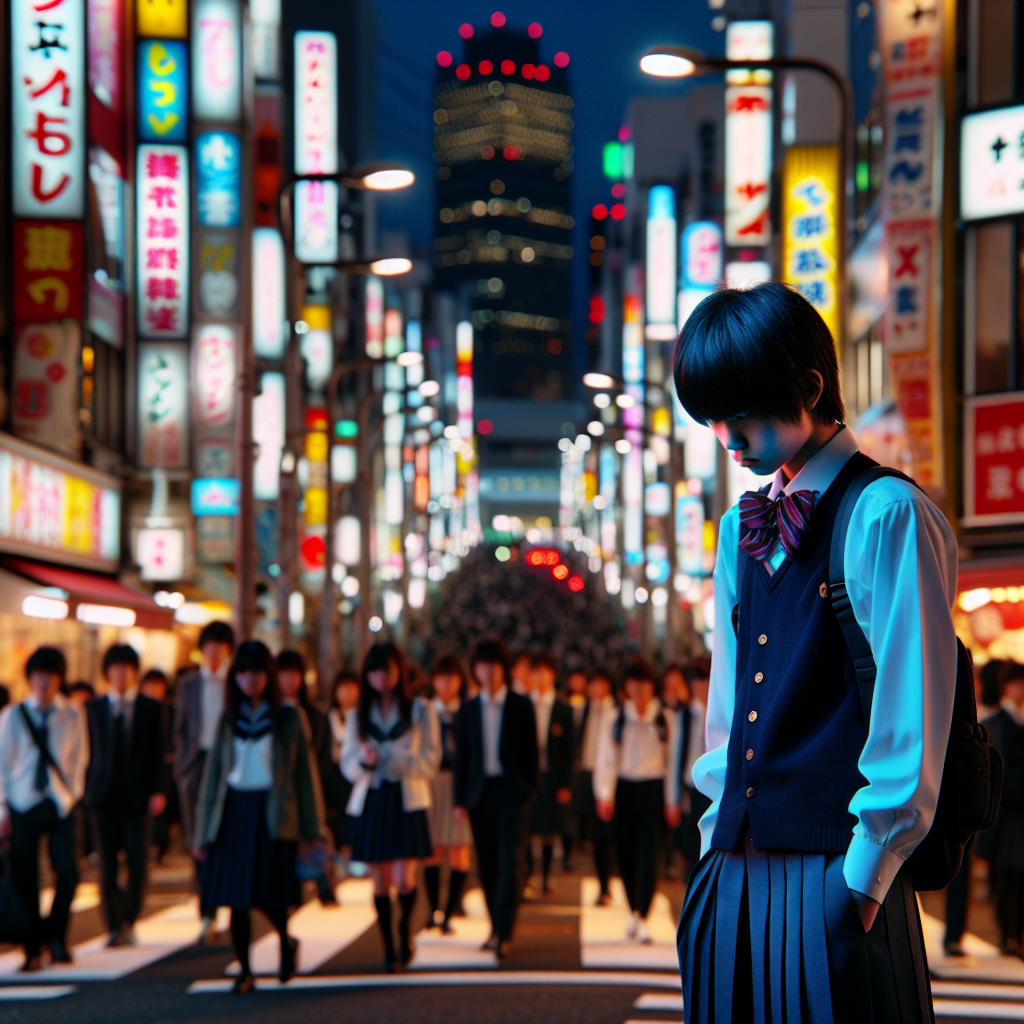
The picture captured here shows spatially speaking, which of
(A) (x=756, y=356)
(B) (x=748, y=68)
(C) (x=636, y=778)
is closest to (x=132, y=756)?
(C) (x=636, y=778)

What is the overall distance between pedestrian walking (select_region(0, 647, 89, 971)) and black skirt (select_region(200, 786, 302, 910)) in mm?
1219

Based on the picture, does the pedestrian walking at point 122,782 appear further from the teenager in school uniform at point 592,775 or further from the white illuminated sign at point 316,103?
the white illuminated sign at point 316,103

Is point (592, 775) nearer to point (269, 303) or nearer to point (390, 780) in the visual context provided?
point (390, 780)

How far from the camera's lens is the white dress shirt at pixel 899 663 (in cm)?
227

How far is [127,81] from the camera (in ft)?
77.7

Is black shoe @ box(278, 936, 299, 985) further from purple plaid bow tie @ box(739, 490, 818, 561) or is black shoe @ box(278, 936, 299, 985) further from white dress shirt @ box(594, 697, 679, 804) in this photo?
purple plaid bow tie @ box(739, 490, 818, 561)

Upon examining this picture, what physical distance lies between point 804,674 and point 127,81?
2324cm

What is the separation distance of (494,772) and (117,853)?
8.62 ft

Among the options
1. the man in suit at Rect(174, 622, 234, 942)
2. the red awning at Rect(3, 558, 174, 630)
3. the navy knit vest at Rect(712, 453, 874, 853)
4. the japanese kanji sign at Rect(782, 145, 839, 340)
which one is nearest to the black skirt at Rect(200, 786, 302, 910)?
the man in suit at Rect(174, 622, 234, 942)

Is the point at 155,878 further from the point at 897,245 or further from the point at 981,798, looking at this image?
the point at 981,798

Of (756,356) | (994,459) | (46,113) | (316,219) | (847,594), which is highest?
(316,219)

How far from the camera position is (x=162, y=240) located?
23.1 m

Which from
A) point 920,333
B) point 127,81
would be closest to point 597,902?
point 920,333

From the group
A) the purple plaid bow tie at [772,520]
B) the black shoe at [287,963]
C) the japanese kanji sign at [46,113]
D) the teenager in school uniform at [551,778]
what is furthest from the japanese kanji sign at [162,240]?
the purple plaid bow tie at [772,520]
